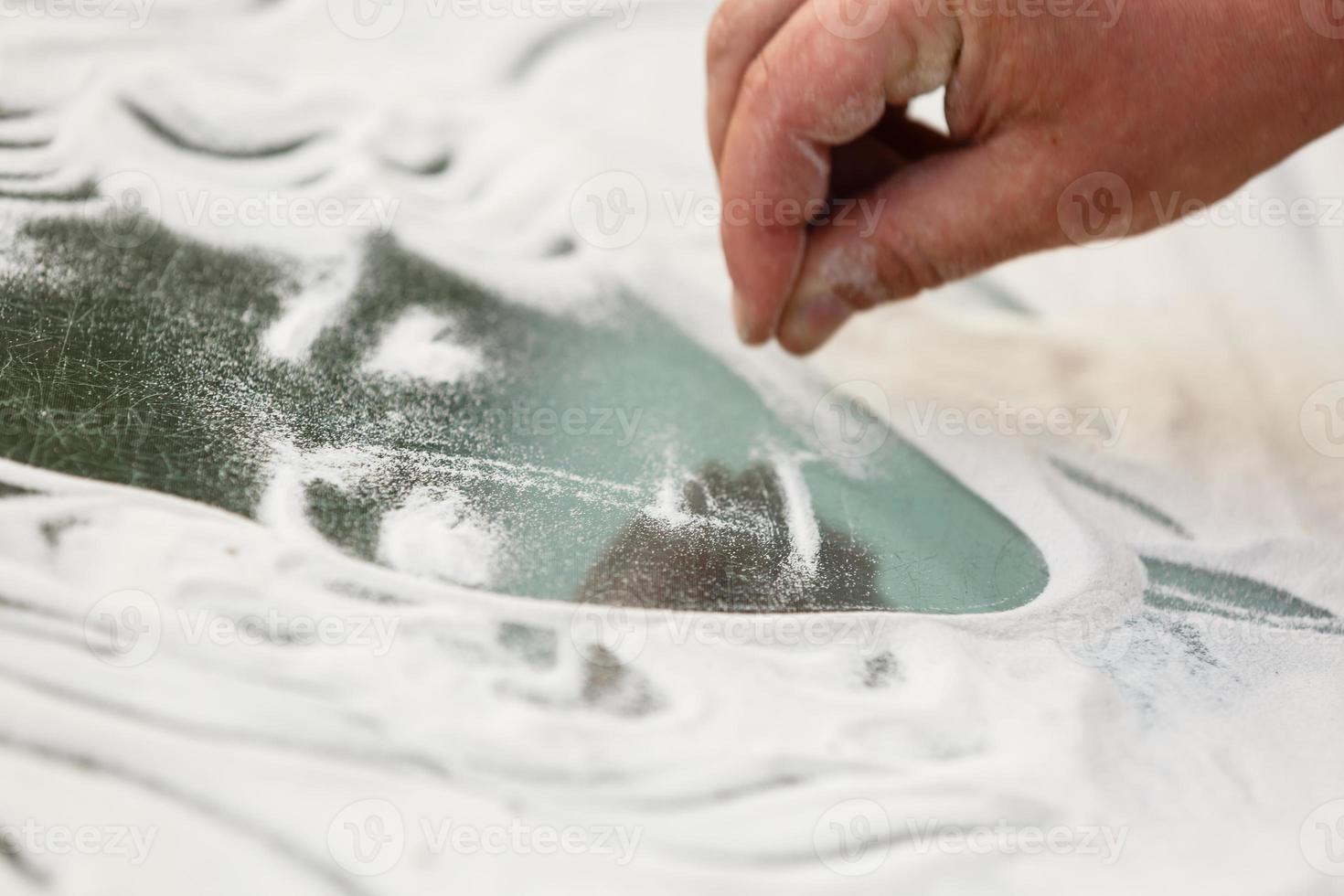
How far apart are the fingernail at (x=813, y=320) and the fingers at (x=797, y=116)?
2cm

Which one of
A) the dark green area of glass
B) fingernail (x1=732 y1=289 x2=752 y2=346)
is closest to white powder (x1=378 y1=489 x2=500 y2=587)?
the dark green area of glass

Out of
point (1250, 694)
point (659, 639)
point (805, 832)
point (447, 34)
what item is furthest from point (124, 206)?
point (1250, 694)

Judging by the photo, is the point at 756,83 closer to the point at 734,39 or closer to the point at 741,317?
the point at 734,39

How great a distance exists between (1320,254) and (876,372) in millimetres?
444

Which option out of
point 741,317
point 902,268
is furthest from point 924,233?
point 741,317

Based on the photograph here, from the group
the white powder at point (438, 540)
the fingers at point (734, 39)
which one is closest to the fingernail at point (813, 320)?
the fingers at point (734, 39)

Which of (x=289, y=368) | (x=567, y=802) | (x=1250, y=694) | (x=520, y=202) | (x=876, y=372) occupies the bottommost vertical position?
(x=567, y=802)

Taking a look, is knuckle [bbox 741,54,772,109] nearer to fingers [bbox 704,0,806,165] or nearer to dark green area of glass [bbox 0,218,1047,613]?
fingers [bbox 704,0,806,165]

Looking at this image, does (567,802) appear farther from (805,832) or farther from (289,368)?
(289,368)

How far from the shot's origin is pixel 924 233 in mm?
714

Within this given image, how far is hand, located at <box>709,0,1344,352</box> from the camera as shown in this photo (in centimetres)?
63

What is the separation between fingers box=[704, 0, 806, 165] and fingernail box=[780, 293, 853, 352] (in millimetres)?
135

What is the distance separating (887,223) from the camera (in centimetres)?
72

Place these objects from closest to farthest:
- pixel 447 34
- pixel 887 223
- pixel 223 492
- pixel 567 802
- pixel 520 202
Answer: pixel 567 802, pixel 223 492, pixel 887 223, pixel 520 202, pixel 447 34
